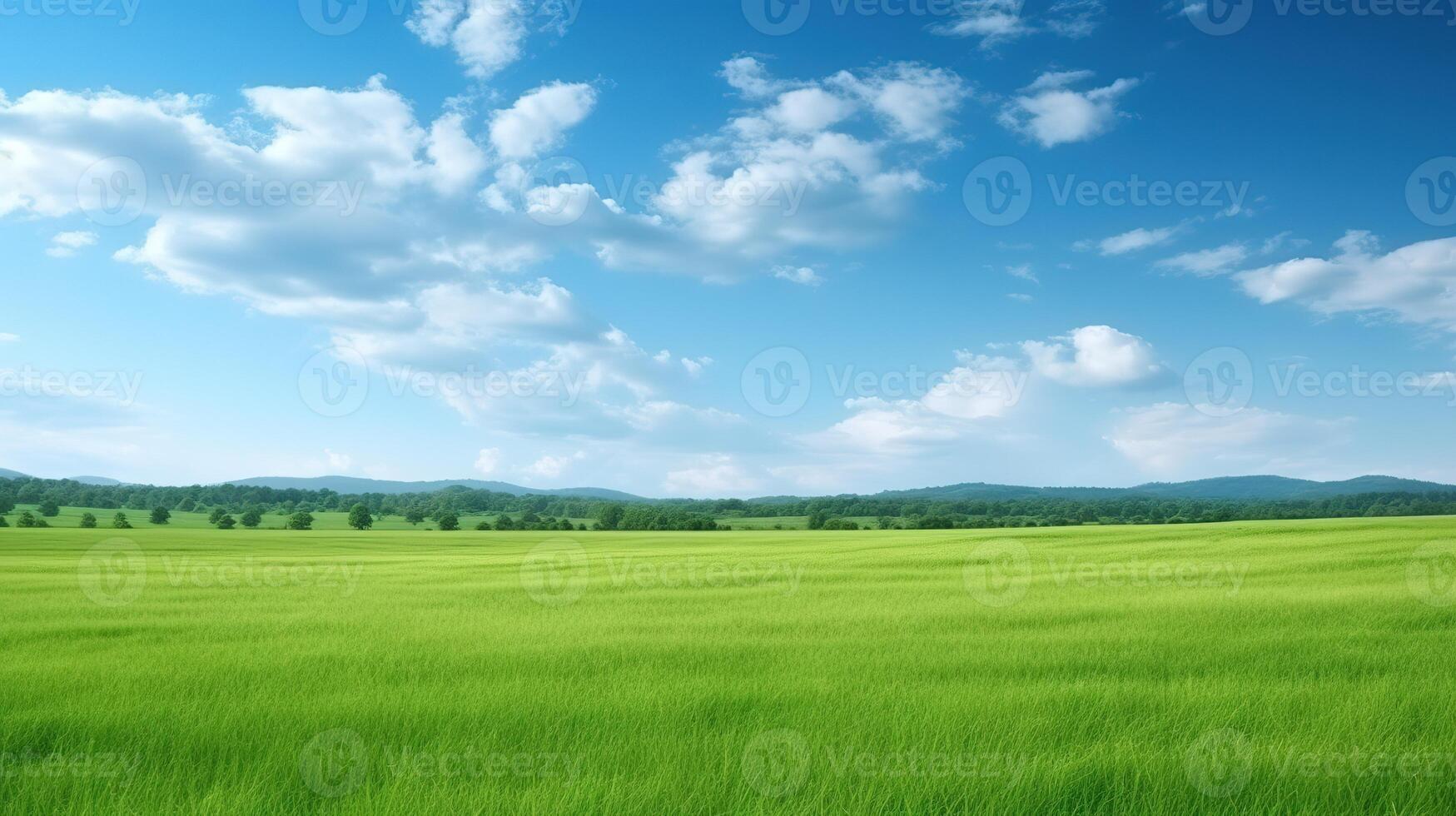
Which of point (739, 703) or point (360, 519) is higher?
point (739, 703)

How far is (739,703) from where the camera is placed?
6914 mm

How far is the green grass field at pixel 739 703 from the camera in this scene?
16.6 feet

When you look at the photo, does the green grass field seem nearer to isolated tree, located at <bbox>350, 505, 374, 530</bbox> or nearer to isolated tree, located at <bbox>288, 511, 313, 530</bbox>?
isolated tree, located at <bbox>288, 511, 313, 530</bbox>

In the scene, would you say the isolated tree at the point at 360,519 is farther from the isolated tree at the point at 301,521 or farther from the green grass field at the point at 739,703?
the green grass field at the point at 739,703

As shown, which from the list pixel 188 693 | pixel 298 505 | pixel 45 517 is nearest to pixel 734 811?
pixel 188 693

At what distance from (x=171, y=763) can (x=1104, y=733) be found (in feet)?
23.1

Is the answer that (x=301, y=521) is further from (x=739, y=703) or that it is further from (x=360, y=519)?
(x=739, y=703)

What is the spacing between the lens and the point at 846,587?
17.3 meters

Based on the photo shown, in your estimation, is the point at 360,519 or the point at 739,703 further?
the point at 360,519

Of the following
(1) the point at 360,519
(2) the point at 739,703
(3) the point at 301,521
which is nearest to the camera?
(2) the point at 739,703

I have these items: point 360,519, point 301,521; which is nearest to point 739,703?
point 301,521

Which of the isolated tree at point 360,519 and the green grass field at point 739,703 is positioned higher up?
the green grass field at point 739,703

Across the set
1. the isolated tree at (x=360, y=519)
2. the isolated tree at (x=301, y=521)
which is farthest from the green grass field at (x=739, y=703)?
the isolated tree at (x=360, y=519)

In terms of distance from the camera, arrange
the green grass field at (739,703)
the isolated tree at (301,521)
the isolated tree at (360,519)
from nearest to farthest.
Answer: the green grass field at (739,703) → the isolated tree at (301,521) → the isolated tree at (360,519)
